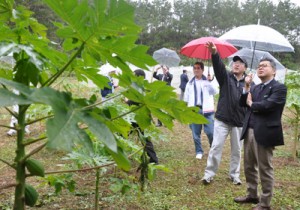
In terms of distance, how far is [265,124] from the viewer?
2982mm

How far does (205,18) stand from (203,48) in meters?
35.0

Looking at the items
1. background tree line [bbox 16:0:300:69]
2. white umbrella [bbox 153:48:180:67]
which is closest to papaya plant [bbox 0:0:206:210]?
white umbrella [bbox 153:48:180:67]

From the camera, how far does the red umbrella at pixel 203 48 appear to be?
15.1ft

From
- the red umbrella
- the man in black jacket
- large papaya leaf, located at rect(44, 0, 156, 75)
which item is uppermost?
the red umbrella

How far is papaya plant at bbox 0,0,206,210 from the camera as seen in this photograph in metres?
0.58

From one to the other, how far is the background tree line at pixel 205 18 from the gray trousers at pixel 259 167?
1133 inches

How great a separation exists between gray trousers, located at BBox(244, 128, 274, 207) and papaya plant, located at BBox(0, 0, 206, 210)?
2.26m

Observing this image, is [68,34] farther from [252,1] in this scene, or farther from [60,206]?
[252,1]

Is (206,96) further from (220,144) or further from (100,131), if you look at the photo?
(100,131)

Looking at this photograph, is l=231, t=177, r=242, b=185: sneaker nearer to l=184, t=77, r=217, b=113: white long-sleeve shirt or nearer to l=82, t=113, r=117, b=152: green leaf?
l=184, t=77, r=217, b=113: white long-sleeve shirt

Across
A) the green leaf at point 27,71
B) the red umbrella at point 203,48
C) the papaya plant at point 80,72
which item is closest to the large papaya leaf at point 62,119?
the papaya plant at point 80,72

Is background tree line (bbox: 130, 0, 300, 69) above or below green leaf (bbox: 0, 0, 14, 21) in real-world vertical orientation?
above

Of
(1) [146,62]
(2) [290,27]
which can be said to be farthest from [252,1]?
(1) [146,62]

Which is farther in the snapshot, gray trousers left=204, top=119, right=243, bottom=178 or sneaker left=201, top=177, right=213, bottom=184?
sneaker left=201, top=177, right=213, bottom=184
